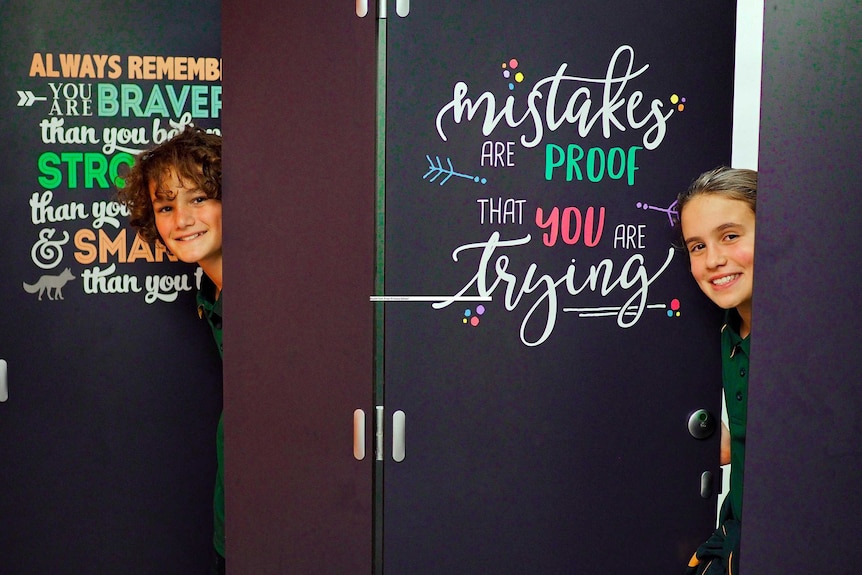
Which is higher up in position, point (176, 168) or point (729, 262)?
point (176, 168)

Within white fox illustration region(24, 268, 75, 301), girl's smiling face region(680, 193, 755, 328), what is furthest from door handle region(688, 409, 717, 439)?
white fox illustration region(24, 268, 75, 301)

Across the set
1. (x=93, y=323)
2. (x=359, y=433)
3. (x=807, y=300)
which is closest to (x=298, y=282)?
(x=359, y=433)

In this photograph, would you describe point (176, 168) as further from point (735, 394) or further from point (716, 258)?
point (735, 394)

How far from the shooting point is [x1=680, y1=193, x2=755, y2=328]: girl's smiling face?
6.35ft

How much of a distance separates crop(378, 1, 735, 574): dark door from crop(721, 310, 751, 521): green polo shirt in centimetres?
10

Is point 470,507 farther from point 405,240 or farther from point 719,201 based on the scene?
point 719,201

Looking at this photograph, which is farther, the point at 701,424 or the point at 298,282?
the point at 701,424

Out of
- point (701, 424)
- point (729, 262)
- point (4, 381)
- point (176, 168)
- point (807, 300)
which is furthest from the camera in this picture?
point (4, 381)

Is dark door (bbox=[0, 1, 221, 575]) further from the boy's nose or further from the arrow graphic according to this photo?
the boy's nose

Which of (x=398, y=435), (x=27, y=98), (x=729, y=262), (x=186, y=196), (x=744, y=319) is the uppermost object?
(x=27, y=98)

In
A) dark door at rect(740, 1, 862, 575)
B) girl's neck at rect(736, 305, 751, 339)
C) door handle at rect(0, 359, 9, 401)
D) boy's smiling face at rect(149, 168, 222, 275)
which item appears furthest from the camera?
door handle at rect(0, 359, 9, 401)

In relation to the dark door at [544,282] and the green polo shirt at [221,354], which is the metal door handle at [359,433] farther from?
the green polo shirt at [221,354]

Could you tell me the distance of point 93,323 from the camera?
2422 millimetres

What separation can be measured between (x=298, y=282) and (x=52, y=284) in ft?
2.80
